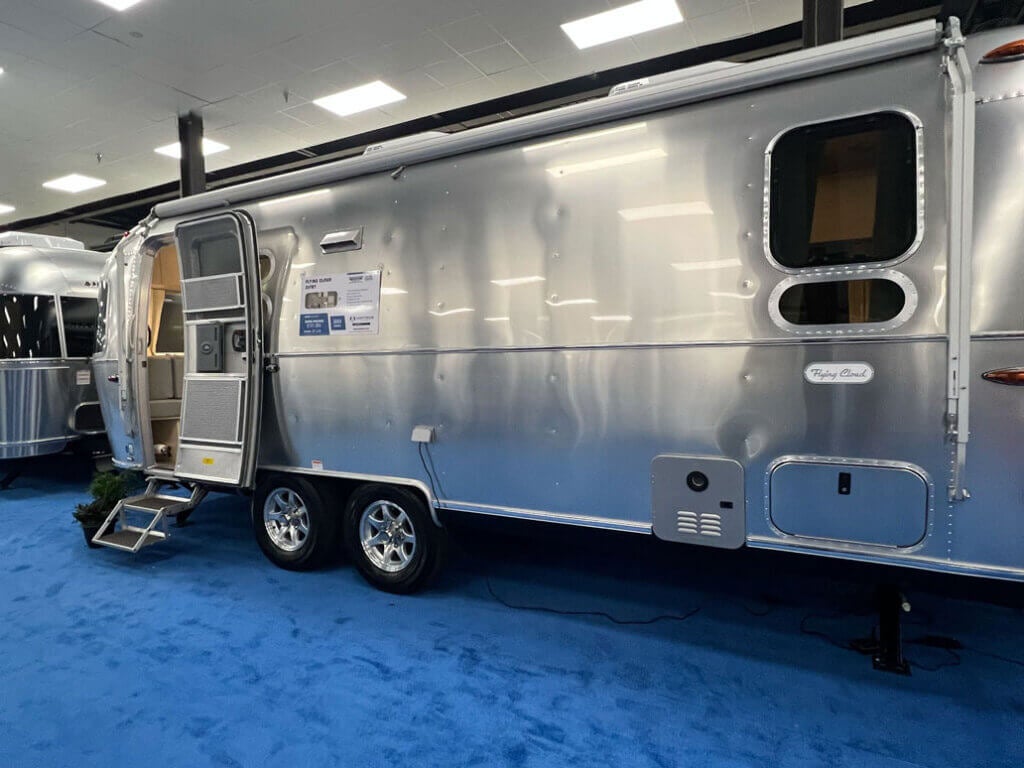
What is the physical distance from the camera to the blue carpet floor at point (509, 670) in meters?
2.45

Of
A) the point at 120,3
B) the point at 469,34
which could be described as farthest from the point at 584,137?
the point at 120,3

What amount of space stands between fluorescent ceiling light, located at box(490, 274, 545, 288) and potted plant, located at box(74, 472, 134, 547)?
3.79 m

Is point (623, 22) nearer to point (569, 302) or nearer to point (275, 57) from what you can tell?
point (275, 57)

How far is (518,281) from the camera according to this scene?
129 inches

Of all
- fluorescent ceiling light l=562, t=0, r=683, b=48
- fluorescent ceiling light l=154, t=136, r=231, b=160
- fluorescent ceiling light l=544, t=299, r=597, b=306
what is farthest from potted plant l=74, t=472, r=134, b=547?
fluorescent ceiling light l=562, t=0, r=683, b=48

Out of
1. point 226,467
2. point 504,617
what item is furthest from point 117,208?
point 504,617

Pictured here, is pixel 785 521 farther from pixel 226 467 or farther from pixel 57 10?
pixel 57 10

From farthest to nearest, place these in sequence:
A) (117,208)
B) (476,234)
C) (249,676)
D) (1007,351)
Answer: (117,208) → (476,234) → (249,676) → (1007,351)

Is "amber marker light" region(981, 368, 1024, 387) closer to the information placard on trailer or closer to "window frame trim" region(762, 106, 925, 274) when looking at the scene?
"window frame trim" region(762, 106, 925, 274)

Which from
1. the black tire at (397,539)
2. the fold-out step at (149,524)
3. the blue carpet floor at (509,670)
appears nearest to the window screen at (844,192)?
the blue carpet floor at (509,670)

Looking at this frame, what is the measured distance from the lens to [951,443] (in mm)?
2416

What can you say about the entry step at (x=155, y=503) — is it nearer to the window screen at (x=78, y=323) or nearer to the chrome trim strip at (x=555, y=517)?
the chrome trim strip at (x=555, y=517)

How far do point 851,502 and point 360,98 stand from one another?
694cm

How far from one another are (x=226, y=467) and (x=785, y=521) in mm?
3525
